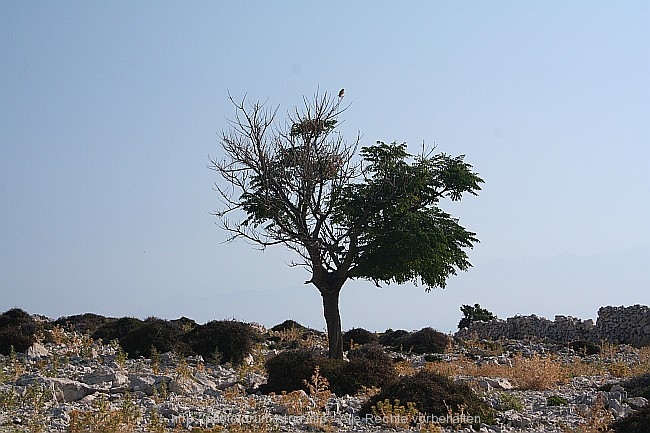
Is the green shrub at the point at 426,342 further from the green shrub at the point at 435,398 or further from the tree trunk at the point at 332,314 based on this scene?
the green shrub at the point at 435,398

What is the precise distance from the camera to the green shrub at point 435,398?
12550 millimetres

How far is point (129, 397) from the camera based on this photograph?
1335cm

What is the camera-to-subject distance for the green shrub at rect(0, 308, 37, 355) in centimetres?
2148

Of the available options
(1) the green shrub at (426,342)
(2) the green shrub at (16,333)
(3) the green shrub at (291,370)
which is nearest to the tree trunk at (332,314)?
(1) the green shrub at (426,342)

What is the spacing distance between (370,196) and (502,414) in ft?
34.3

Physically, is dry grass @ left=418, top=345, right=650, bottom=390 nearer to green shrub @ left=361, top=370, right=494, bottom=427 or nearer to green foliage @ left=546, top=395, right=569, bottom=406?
green foliage @ left=546, top=395, right=569, bottom=406

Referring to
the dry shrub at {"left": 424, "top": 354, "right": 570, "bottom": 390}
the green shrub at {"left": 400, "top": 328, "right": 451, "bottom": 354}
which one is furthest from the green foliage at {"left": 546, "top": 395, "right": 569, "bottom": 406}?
the green shrub at {"left": 400, "top": 328, "right": 451, "bottom": 354}

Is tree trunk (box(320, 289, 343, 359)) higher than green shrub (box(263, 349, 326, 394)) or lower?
higher

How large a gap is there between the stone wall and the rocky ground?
694 inches

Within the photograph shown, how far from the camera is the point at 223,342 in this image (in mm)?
22922

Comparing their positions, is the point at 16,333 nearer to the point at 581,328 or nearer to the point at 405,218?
the point at 405,218

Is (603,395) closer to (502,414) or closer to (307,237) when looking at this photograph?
(502,414)

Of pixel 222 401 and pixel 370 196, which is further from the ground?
pixel 370 196

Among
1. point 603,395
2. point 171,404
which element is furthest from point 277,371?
point 603,395
